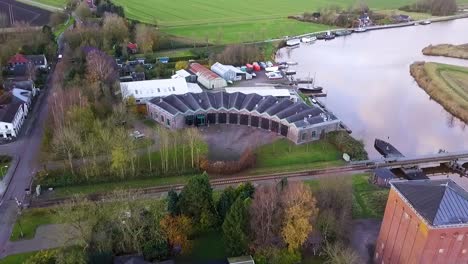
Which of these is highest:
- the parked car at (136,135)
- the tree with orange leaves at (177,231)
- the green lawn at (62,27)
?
the green lawn at (62,27)

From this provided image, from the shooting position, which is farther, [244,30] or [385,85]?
[244,30]

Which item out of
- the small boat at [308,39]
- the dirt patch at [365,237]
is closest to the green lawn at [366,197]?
the dirt patch at [365,237]

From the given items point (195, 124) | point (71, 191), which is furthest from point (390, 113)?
point (71, 191)

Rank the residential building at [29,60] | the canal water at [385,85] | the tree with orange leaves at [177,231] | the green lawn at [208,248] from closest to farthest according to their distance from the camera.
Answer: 1. the tree with orange leaves at [177,231]
2. the green lawn at [208,248]
3. the canal water at [385,85]
4. the residential building at [29,60]

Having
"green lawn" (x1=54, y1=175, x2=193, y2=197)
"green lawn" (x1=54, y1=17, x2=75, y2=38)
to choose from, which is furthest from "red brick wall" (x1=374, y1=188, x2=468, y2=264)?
"green lawn" (x1=54, y1=17, x2=75, y2=38)

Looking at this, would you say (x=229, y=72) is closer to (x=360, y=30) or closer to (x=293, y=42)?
(x=293, y=42)

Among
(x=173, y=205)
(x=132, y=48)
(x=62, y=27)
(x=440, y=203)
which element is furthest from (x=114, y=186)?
(x=62, y=27)

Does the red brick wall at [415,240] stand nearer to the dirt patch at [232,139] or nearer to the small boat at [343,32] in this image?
the dirt patch at [232,139]

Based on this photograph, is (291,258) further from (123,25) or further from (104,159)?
(123,25)
